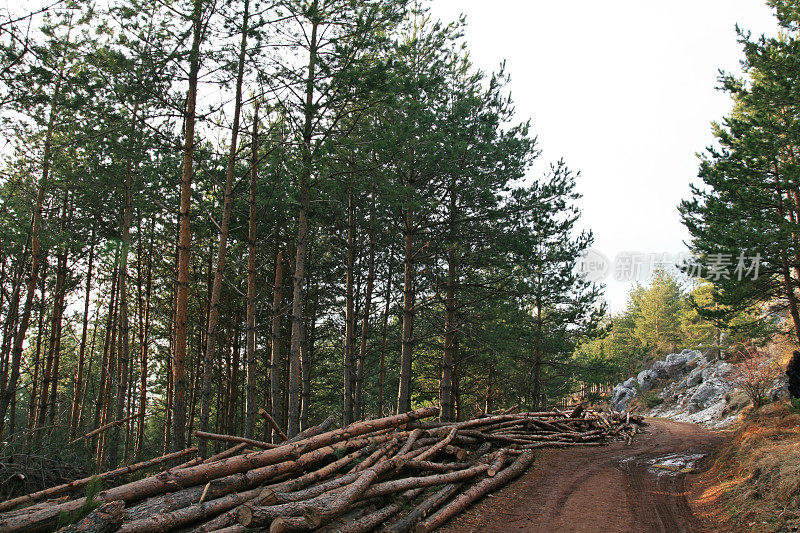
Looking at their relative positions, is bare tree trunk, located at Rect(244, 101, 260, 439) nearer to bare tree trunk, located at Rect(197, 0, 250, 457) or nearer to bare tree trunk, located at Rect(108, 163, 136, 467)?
bare tree trunk, located at Rect(197, 0, 250, 457)

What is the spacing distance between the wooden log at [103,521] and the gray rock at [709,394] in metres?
31.5

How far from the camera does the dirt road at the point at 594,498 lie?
5934 millimetres

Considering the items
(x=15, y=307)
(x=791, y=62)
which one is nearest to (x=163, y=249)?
(x=15, y=307)

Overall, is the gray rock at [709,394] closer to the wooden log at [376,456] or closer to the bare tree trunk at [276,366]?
the bare tree trunk at [276,366]

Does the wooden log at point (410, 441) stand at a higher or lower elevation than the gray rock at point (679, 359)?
higher

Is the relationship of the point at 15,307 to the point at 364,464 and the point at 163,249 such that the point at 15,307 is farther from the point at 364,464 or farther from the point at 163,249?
the point at 364,464

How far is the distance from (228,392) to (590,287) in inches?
658

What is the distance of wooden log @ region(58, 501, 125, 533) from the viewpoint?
13.0ft

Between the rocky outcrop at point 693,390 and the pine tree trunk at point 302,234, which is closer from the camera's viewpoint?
the pine tree trunk at point 302,234

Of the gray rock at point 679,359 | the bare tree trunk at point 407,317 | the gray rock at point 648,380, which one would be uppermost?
the bare tree trunk at point 407,317

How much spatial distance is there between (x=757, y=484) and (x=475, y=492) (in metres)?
4.50

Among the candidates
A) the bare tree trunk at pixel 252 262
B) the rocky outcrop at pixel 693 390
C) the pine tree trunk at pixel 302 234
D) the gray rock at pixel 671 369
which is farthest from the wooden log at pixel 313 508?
the gray rock at pixel 671 369

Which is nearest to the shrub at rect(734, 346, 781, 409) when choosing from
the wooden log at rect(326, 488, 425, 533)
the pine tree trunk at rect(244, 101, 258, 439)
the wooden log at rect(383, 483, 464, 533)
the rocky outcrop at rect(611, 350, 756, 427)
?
the rocky outcrop at rect(611, 350, 756, 427)

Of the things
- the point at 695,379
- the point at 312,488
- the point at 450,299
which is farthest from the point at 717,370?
the point at 312,488
